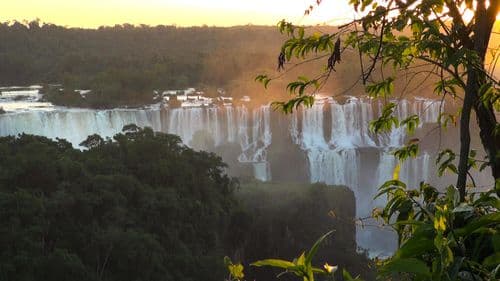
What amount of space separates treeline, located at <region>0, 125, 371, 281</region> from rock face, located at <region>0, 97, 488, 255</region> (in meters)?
7.24

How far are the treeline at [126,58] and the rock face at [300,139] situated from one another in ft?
19.7

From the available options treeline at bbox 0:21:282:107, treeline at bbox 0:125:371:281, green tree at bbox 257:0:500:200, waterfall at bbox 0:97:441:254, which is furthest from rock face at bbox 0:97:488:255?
green tree at bbox 257:0:500:200

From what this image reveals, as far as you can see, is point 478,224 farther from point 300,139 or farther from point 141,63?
point 141,63

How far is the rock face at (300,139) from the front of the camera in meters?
27.6

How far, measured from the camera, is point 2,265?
11.9 metres

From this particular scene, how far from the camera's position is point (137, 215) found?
51.3 feet

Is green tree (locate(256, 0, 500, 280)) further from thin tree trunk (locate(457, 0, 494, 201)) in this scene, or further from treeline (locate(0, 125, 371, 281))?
treeline (locate(0, 125, 371, 281))

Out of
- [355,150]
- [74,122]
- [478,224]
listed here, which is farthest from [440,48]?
[355,150]

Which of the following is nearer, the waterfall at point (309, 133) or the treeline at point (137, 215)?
the treeline at point (137, 215)

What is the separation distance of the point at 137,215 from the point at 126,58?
118 feet

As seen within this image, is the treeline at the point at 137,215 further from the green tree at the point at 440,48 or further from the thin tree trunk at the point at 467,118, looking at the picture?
the thin tree trunk at the point at 467,118

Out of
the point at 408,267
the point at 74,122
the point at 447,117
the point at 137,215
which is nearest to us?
the point at 408,267

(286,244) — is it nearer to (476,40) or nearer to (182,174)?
(182,174)

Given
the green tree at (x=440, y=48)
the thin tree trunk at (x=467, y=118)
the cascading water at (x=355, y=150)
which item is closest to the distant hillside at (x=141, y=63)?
the cascading water at (x=355, y=150)
